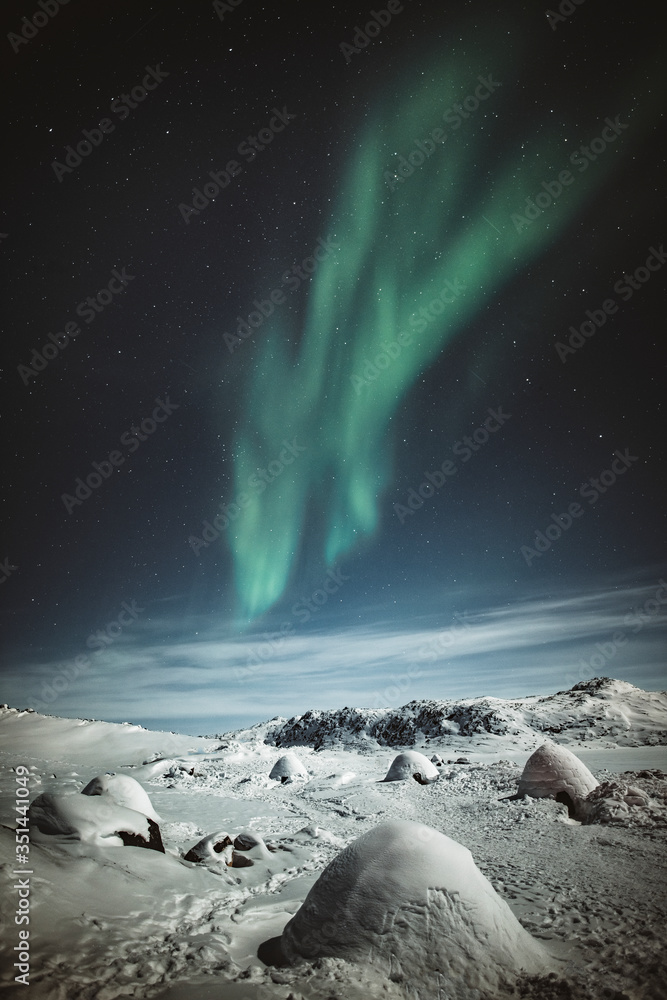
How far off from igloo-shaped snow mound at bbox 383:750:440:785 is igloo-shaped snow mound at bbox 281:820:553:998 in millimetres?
12731

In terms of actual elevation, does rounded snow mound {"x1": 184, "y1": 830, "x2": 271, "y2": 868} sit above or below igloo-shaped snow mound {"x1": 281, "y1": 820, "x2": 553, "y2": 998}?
below

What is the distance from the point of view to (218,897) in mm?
5559

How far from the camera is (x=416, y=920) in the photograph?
378 cm

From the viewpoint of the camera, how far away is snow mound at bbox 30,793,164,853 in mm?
5785

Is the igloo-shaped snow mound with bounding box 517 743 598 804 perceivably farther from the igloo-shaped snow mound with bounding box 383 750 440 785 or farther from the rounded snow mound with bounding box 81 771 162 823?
the rounded snow mound with bounding box 81 771 162 823

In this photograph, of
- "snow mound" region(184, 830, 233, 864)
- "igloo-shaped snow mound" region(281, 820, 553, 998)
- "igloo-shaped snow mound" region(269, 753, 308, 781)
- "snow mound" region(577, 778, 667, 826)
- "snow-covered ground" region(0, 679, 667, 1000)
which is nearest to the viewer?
"snow-covered ground" region(0, 679, 667, 1000)

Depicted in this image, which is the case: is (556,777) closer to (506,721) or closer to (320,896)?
(320,896)

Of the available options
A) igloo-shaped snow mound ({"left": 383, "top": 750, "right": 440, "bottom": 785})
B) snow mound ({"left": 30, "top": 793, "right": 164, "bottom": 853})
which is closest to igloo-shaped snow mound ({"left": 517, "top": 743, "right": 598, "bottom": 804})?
igloo-shaped snow mound ({"left": 383, "top": 750, "right": 440, "bottom": 785})

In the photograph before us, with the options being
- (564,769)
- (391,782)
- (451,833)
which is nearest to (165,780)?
(391,782)

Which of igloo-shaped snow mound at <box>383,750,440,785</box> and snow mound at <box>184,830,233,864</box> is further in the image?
igloo-shaped snow mound at <box>383,750,440,785</box>

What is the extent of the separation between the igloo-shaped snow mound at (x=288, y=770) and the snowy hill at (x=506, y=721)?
1357 centimetres

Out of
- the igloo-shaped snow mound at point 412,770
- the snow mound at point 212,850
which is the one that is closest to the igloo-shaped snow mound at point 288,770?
the igloo-shaped snow mound at point 412,770

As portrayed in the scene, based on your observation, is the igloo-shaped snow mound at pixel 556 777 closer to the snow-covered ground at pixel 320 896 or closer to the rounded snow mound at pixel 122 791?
the snow-covered ground at pixel 320 896

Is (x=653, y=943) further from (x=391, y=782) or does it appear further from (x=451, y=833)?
(x=391, y=782)
